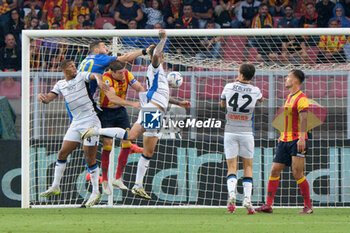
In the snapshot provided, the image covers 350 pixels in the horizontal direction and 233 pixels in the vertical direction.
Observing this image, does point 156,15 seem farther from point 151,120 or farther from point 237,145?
point 237,145

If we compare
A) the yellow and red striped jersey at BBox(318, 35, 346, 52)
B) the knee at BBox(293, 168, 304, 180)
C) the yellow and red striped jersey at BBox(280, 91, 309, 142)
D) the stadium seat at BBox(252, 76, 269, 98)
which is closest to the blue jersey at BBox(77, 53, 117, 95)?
the yellow and red striped jersey at BBox(280, 91, 309, 142)

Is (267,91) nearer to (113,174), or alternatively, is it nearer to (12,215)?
(113,174)

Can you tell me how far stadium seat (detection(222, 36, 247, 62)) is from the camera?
40.7ft

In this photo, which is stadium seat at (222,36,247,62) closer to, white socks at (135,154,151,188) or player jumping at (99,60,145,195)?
player jumping at (99,60,145,195)

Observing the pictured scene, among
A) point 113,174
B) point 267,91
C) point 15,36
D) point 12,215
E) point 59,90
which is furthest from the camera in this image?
point 15,36

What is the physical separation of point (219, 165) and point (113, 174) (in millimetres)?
1784

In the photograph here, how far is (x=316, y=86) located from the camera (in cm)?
1153

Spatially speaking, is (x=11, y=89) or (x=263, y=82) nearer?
(x=263, y=82)

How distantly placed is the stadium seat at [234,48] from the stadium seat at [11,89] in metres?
3.76

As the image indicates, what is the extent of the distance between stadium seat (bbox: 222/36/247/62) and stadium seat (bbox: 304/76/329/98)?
1.42m

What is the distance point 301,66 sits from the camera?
1165cm

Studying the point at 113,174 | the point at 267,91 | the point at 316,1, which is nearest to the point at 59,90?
the point at 113,174

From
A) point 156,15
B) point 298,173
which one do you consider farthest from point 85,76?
point 156,15

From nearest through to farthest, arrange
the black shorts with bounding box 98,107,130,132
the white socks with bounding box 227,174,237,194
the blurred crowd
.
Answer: the white socks with bounding box 227,174,237,194
the black shorts with bounding box 98,107,130,132
the blurred crowd
